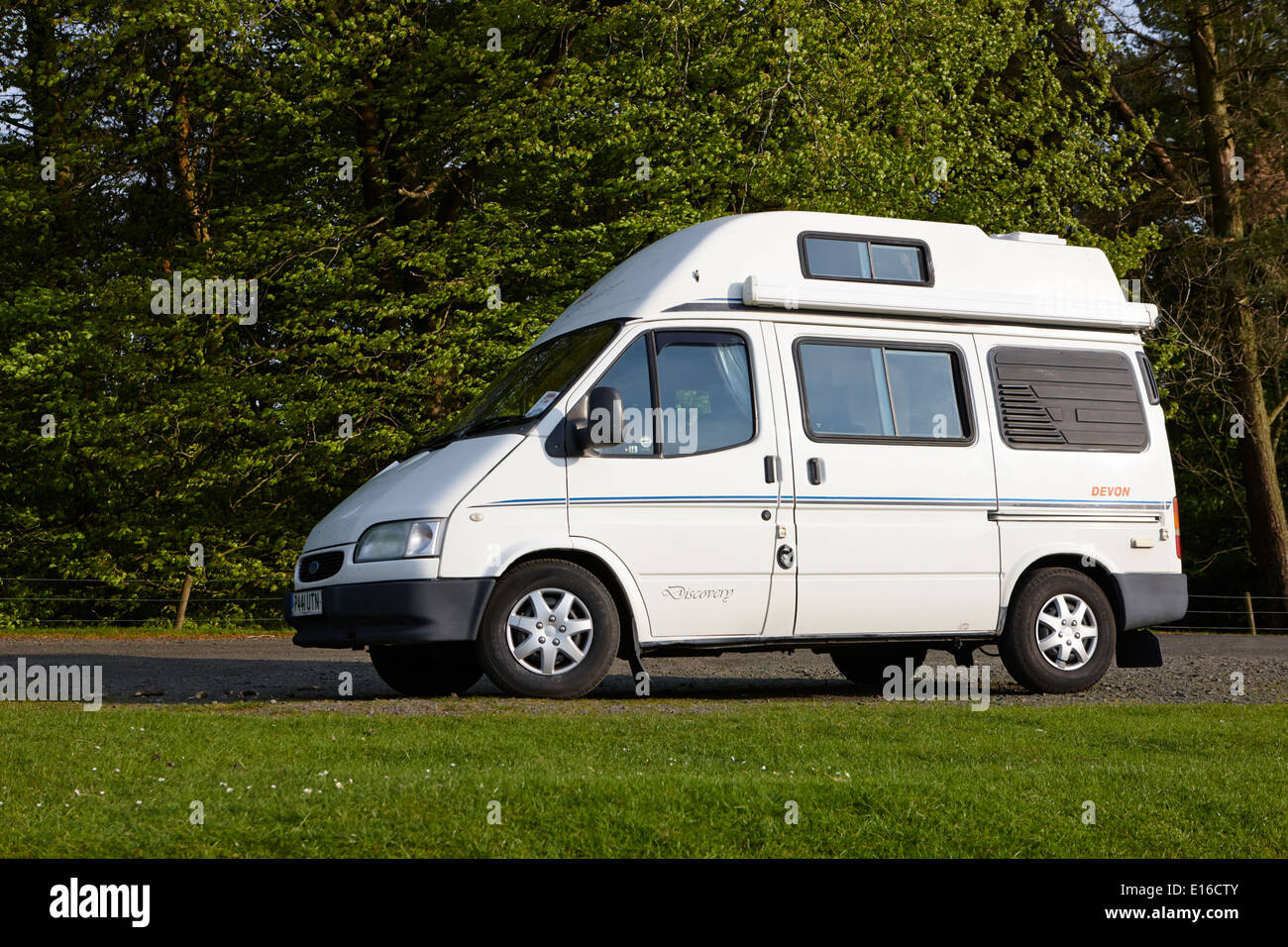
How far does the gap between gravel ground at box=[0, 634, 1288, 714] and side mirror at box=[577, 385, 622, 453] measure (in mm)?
1643

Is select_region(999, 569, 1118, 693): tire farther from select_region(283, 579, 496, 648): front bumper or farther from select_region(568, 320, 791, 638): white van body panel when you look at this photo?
select_region(283, 579, 496, 648): front bumper

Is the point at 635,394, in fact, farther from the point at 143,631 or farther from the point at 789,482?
the point at 143,631

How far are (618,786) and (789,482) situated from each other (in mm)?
4197

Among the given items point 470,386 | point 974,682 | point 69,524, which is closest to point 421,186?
point 470,386

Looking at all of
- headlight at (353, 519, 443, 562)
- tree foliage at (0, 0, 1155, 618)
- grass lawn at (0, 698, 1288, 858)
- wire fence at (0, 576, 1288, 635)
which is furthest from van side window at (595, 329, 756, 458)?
wire fence at (0, 576, 1288, 635)

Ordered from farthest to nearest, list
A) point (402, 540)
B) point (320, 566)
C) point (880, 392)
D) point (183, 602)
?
point (183, 602)
point (880, 392)
point (320, 566)
point (402, 540)

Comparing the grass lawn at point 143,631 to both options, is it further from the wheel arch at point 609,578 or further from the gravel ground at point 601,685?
the wheel arch at point 609,578

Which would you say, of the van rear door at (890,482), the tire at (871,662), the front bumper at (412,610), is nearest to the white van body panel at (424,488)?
the front bumper at (412,610)

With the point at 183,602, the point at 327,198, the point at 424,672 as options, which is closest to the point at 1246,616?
the point at 327,198

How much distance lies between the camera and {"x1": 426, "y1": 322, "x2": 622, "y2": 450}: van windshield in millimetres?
9633

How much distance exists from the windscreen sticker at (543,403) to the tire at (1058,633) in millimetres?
3812

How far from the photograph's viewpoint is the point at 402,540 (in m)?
9.09

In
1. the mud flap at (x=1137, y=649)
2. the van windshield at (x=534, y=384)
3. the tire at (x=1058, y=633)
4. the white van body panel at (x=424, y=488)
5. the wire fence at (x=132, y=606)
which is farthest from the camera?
the wire fence at (x=132, y=606)

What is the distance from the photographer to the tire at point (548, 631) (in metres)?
9.19
